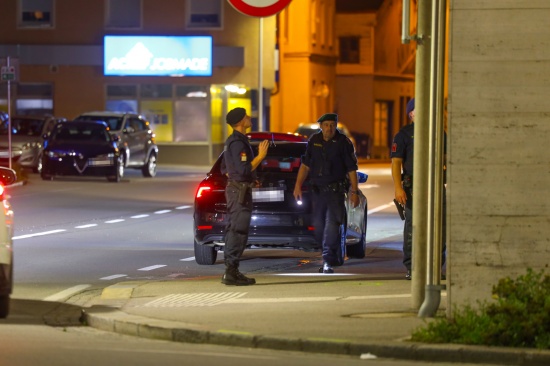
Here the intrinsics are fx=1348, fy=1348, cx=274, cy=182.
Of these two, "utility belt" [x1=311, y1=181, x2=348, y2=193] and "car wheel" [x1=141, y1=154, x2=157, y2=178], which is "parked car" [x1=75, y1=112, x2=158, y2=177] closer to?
"car wheel" [x1=141, y1=154, x2=157, y2=178]

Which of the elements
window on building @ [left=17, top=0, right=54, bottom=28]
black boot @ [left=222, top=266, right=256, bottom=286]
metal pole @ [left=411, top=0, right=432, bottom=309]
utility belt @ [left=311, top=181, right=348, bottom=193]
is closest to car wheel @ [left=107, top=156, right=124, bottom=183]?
window on building @ [left=17, top=0, right=54, bottom=28]

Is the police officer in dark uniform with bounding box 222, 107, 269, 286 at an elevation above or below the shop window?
below

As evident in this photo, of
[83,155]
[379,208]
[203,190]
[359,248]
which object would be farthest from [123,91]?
[203,190]

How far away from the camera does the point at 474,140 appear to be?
34.5 feet

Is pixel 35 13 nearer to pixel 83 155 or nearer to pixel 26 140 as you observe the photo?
pixel 26 140

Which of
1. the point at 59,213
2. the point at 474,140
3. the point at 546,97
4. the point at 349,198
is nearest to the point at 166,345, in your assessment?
the point at 474,140

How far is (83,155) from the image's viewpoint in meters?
34.6

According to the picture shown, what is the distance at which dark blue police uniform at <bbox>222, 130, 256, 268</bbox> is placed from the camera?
13.7 meters

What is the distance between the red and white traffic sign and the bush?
14.5ft

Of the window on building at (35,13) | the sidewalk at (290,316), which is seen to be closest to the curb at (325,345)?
the sidewalk at (290,316)

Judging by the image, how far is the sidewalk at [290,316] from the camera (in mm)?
9688

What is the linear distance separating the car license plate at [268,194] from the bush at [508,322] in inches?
230

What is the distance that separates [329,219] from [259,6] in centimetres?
261

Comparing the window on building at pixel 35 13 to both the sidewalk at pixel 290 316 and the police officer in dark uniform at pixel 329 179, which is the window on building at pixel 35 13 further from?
the sidewalk at pixel 290 316
